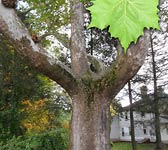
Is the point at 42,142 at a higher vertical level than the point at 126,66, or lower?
lower

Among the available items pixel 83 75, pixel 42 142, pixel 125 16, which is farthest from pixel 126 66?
pixel 125 16

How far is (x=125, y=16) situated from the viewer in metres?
0.41

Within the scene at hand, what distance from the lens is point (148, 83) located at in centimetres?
2384

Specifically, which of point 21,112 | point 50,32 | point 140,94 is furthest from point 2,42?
point 140,94

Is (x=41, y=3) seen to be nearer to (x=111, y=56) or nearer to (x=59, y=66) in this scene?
(x=59, y=66)

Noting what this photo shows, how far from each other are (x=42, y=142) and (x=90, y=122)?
9.30 ft

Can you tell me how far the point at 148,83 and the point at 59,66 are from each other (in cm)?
1943

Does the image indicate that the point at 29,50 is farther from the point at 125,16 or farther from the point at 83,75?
the point at 125,16

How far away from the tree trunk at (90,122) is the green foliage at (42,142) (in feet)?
7.47

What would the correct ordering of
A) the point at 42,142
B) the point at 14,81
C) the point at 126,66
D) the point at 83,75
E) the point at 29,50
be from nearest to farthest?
the point at 29,50 → the point at 126,66 → the point at 83,75 → the point at 42,142 → the point at 14,81

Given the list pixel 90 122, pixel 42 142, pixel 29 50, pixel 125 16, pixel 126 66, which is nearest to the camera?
pixel 125 16

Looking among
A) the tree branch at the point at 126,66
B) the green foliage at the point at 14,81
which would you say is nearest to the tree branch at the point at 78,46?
the tree branch at the point at 126,66

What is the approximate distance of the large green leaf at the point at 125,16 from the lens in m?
0.41

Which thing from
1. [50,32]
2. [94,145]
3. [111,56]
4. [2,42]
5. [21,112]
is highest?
[111,56]
